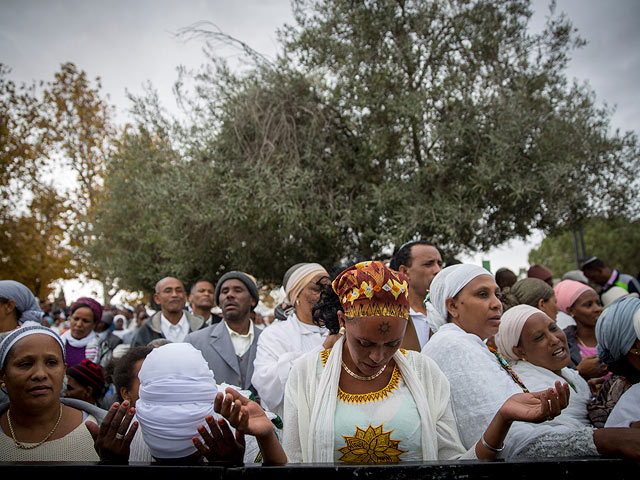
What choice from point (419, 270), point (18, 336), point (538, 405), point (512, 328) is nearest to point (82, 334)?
point (18, 336)

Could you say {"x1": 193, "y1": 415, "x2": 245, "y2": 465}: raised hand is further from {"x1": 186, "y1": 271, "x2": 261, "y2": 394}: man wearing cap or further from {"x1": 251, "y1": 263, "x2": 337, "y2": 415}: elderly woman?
{"x1": 186, "y1": 271, "x2": 261, "y2": 394}: man wearing cap

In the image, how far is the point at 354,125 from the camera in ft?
32.9

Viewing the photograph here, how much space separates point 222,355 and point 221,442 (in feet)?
8.45

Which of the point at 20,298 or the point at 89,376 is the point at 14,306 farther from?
the point at 89,376

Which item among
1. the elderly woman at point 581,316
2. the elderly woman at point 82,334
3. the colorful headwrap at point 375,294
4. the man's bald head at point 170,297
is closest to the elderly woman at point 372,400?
the colorful headwrap at point 375,294

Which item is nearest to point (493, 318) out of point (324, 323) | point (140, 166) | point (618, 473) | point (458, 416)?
point (458, 416)

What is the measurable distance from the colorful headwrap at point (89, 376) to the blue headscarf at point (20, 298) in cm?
62

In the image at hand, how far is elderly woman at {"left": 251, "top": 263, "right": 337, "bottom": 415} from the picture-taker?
11.2ft

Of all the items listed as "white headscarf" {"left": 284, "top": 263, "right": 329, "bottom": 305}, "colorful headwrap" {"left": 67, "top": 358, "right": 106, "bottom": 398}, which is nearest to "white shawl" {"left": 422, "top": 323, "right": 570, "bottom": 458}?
"white headscarf" {"left": 284, "top": 263, "right": 329, "bottom": 305}

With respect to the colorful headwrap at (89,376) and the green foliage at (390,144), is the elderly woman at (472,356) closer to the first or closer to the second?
the colorful headwrap at (89,376)

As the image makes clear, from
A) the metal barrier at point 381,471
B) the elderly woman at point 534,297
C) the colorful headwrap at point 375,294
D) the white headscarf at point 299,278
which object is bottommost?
the metal barrier at point 381,471

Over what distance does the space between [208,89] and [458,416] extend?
9983mm

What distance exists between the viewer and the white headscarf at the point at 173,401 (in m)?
1.98

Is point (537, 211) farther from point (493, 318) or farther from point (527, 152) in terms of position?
point (493, 318)
